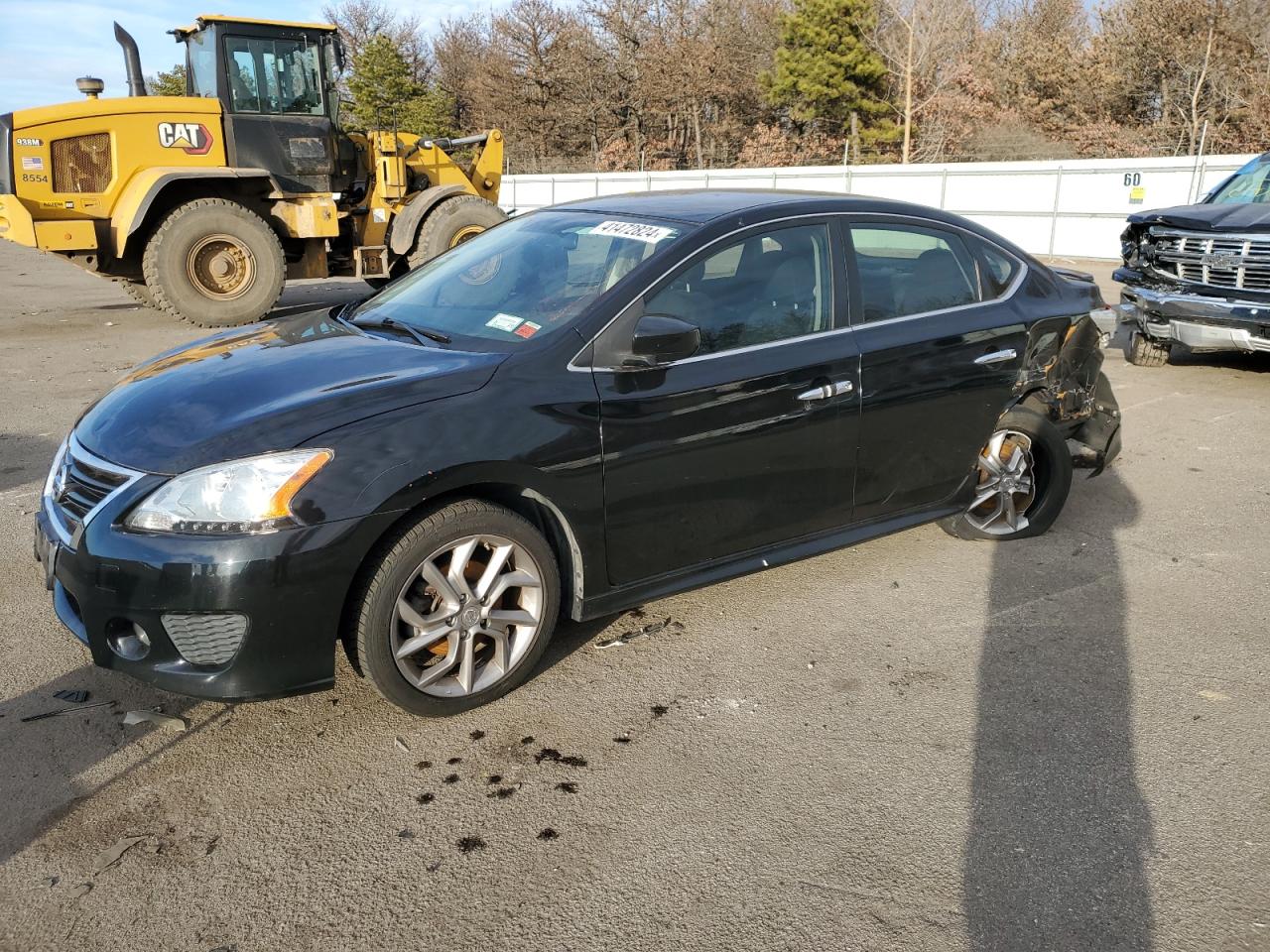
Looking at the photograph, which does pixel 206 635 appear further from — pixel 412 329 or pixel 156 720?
pixel 412 329

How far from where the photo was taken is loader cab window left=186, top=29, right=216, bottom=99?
11142mm

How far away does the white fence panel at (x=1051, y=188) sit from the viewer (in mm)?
20438

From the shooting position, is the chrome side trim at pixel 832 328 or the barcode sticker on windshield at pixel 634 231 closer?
the chrome side trim at pixel 832 328

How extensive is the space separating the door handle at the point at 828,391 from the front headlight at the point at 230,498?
1841 millimetres

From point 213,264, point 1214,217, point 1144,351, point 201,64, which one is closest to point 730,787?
point 1214,217

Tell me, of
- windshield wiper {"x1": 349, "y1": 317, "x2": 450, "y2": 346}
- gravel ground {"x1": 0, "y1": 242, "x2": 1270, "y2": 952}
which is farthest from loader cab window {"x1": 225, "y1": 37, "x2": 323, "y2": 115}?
windshield wiper {"x1": 349, "y1": 317, "x2": 450, "y2": 346}

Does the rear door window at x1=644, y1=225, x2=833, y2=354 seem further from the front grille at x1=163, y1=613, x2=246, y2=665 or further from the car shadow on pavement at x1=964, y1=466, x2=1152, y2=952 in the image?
the front grille at x1=163, y1=613, x2=246, y2=665

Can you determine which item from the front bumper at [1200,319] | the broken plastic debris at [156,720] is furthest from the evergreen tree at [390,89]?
the broken plastic debris at [156,720]

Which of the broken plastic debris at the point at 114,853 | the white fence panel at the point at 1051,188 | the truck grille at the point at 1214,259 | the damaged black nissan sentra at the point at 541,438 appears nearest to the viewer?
the broken plastic debris at the point at 114,853

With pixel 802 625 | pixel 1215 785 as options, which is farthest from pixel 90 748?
pixel 1215 785

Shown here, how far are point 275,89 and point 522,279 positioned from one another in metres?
9.07

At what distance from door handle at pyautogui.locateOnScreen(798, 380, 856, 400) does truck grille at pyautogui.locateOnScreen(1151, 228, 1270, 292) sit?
5.77 meters

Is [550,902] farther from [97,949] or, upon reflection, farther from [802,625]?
[802,625]

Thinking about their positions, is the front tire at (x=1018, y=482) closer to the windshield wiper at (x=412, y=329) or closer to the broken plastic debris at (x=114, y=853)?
the windshield wiper at (x=412, y=329)
